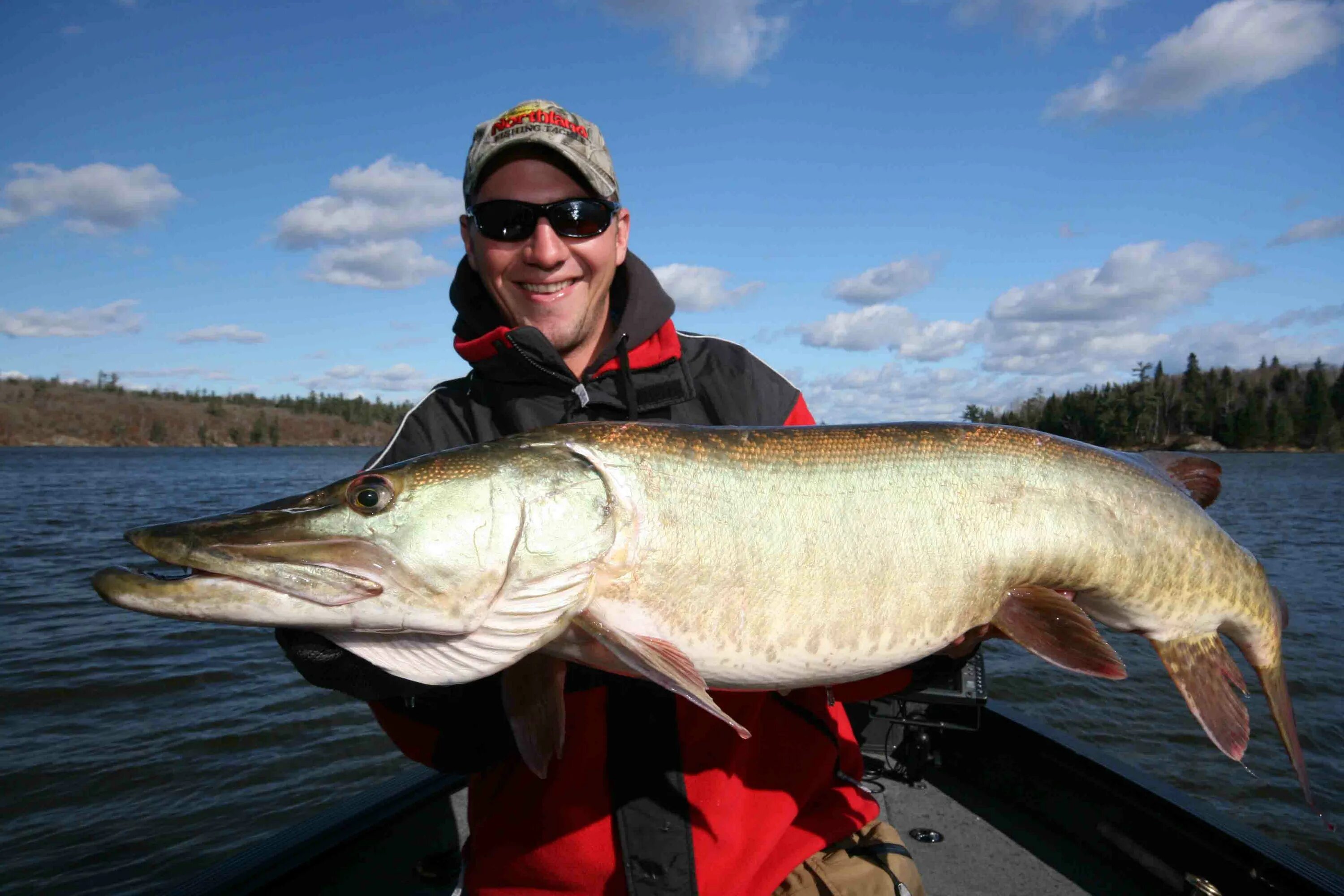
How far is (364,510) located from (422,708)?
725mm

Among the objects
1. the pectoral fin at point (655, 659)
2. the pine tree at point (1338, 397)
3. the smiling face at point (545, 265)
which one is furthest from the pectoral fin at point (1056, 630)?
the pine tree at point (1338, 397)

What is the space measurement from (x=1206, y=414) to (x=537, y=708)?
108231 mm

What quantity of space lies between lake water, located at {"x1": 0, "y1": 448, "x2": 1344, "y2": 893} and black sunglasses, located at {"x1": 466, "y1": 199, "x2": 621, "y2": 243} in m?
5.83

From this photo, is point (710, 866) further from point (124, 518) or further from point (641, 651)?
point (124, 518)

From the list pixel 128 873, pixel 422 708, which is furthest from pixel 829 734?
pixel 128 873

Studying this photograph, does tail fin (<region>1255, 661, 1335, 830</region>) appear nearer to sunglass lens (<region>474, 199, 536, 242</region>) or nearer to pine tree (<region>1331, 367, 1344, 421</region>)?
sunglass lens (<region>474, 199, 536, 242</region>)

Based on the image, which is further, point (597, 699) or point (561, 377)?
point (561, 377)

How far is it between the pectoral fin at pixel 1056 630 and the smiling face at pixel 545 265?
1.64m

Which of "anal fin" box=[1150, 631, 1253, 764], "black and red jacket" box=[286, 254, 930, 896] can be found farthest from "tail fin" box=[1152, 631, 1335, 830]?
"black and red jacket" box=[286, 254, 930, 896]

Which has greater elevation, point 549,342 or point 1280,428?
point 1280,428

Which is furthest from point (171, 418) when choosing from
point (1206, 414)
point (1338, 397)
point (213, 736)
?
point (1338, 397)

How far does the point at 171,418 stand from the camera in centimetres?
11312

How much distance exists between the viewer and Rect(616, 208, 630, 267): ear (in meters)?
2.84

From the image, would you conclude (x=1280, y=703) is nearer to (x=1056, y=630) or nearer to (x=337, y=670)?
(x=1056, y=630)
